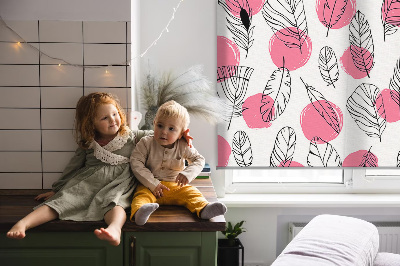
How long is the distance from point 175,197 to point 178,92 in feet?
2.05

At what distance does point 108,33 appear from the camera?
237 centimetres

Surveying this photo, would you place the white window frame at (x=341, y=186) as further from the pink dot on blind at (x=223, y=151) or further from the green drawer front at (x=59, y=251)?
the green drawer front at (x=59, y=251)

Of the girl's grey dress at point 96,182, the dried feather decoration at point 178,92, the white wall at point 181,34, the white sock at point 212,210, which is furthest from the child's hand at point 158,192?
→ the white wall at point 181,34

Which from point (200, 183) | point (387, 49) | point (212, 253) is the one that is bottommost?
point (212, 253)

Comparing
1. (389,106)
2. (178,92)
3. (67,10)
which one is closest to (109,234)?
(178,92)

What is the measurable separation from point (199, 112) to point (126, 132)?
44 cm

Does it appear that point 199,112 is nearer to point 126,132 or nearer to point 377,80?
point 126,132

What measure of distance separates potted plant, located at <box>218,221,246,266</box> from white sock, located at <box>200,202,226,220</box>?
0.77m

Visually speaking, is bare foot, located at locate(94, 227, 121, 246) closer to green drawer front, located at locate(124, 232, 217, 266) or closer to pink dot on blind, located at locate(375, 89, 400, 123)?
green drawer front, located at locate(124, 232, 217, 266)

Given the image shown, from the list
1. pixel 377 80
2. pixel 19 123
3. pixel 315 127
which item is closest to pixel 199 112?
pixel 315 127

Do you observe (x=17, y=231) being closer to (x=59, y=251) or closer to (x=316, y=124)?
(x=59, y=251)

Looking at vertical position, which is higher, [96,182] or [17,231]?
[96,182]

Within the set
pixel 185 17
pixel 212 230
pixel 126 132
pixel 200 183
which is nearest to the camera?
pixel 212 230

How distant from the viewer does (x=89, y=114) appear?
89.5 inches
